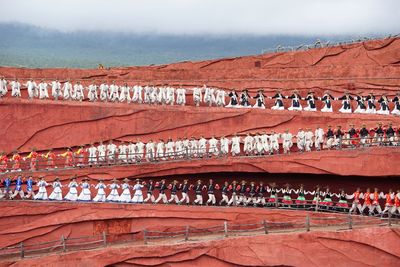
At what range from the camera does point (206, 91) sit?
34125 mm

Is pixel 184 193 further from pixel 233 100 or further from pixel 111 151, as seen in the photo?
pixel 233 100

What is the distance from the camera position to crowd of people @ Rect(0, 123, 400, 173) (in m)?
29.2

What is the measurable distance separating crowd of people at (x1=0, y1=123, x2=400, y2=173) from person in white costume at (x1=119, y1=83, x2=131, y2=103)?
230 cm

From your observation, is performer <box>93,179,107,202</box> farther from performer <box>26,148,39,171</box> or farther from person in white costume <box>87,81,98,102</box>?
person in white costume <box>87,81,98,102</box>

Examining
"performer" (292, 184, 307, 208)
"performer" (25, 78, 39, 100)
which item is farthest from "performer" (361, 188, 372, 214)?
"performer" (25, 78, 39, 100)

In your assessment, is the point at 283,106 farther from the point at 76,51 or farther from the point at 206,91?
the point at 76,51

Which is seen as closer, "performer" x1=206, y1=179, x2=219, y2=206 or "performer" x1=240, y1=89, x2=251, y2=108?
"performer" x1=206, y1=179, x2=219, y2=206

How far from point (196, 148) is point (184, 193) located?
2.13 meters

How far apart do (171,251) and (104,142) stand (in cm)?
791

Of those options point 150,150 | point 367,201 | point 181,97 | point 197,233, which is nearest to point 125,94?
point 181,97

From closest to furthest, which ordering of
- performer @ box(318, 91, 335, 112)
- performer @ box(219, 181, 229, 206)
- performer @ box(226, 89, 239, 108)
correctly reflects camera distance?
performer @ box(219, 181, 229, 206) < performer @ box(318, 91, 335, 112) < performer @ box(226, 89, 239, 108)

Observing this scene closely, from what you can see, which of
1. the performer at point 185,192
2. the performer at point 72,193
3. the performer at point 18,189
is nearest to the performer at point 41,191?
the performer at point 18,189

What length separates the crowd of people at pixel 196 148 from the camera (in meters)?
29.2

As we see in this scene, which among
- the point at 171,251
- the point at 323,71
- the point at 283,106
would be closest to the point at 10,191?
the point at 171,251
